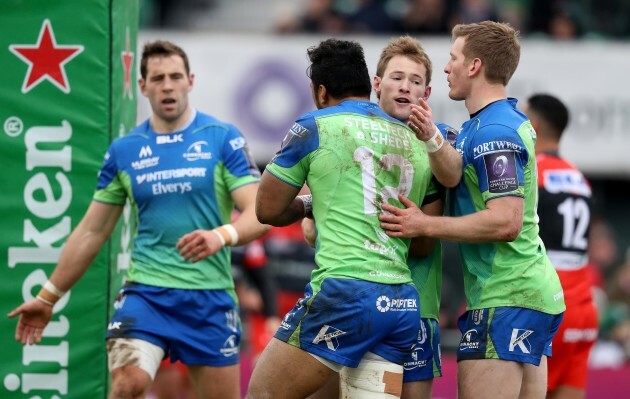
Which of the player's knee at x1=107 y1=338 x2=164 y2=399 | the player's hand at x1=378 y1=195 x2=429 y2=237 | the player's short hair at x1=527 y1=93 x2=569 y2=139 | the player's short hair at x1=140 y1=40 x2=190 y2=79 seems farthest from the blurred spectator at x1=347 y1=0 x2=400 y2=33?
the player's hand at x1=378 y1=195 x2=429 y2=237

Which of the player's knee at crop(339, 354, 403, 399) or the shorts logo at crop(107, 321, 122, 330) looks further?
the shorts logo at crop(107, 321, 122, 330)

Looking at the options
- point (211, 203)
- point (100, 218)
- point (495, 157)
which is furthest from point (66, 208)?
point (495, 157)

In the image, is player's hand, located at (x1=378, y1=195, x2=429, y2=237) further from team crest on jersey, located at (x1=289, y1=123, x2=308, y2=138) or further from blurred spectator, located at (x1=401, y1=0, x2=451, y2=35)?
blurred spectator, located at (x1=401, y1=0, x2=451, y2=35)

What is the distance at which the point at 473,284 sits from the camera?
5.93m

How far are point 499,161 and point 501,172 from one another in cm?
6

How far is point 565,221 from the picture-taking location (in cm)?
817

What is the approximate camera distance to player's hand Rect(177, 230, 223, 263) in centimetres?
658

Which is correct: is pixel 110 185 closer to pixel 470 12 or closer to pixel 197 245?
pixel 197 245

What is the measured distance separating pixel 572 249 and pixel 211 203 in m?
2.60

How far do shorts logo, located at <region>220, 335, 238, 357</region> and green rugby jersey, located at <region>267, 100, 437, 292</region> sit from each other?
1.84 meters

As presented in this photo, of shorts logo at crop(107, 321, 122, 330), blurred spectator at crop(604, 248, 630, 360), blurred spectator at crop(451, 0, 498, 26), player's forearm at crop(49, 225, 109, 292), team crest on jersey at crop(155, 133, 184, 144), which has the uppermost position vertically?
blurred spectator at crop(451, 0, 498, 26)

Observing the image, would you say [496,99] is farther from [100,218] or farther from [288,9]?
[288,9]

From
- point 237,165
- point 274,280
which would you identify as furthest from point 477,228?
point 274,280

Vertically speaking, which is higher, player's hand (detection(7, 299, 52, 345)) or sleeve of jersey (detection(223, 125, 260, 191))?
sleeve of jersey (detection(223, 125, 260, 191))
